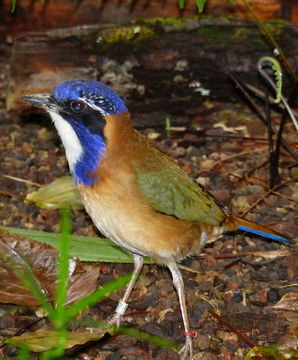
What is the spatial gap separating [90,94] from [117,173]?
0.54 m

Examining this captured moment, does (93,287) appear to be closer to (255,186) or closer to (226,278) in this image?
(226,278)

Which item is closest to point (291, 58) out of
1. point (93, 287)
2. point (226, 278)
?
point (226, 278)

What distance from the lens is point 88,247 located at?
607 cm

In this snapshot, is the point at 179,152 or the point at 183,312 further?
the point at 179,152

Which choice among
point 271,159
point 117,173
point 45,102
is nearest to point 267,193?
point 271,159

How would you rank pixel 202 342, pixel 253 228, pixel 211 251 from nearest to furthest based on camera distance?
pixel 202 342 → pixel 253 228 → pixel 211 251

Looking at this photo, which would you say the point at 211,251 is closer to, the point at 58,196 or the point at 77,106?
the point at 58,196

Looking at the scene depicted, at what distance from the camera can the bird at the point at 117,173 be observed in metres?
4.95

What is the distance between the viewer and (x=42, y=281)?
18.5 feet

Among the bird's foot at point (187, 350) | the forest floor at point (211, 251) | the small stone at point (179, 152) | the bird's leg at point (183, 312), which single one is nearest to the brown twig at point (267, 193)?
the forest floor at point (211, 251)

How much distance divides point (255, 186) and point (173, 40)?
174 cm

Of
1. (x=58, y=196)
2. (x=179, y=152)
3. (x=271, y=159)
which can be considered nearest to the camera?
(x=58, y=196)

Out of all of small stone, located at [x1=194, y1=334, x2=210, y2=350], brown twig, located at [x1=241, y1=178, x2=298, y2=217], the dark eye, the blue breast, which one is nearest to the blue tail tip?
brown twig, located at [x1=241, y1=178, x2=298, y2=217]

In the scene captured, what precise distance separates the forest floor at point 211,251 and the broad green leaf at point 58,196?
8 cm
